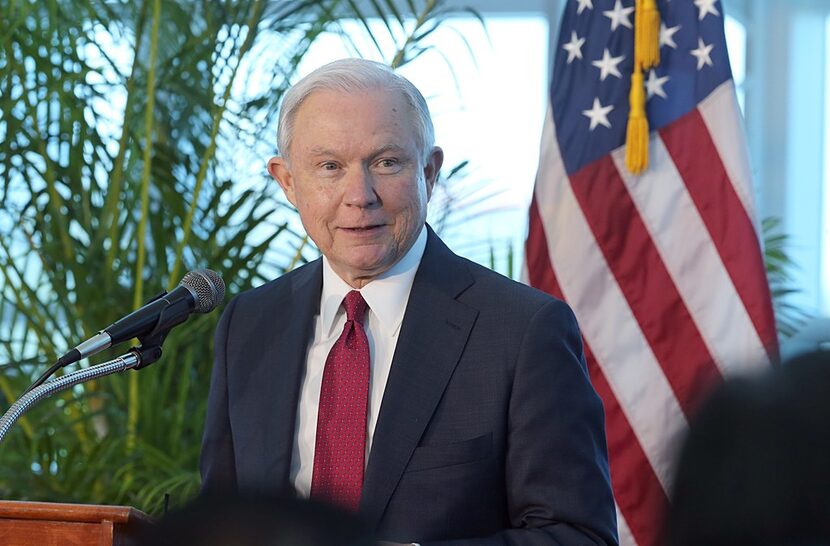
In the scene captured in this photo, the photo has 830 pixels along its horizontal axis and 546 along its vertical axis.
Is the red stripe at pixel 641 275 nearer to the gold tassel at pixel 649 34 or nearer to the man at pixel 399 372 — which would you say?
the gold tassel at pixel 649 34

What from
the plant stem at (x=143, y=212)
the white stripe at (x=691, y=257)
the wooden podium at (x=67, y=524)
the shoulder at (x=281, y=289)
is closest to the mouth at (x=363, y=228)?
the shoulder at (x=281, y=289)

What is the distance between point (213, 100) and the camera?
3656 millimetres

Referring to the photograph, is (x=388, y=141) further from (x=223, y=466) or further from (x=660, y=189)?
(x=660, y=189)

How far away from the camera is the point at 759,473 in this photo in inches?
26.3

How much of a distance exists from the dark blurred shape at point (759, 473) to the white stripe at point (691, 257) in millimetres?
2585

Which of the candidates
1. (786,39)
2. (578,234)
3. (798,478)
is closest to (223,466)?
(578,234)

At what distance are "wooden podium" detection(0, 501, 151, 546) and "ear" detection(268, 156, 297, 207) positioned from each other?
75cm

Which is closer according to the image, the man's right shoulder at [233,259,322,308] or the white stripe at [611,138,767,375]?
the man's right shoulder at [233,259,322,308]

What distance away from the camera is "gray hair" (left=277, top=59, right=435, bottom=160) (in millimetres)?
2129

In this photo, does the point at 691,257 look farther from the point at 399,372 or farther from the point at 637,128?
the point at 399,372

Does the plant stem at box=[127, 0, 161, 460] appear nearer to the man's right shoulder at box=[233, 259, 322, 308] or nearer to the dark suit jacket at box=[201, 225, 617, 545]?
the man's right shoulder at box=[233, 259, 322, 308]

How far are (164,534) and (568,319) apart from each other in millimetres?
1499

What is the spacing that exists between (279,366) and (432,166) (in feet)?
1.49

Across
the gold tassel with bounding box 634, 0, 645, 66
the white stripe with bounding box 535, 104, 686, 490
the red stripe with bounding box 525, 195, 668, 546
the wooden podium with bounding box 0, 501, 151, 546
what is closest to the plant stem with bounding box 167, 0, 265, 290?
the white stripe with bounding box 535, 104, 686, 490
